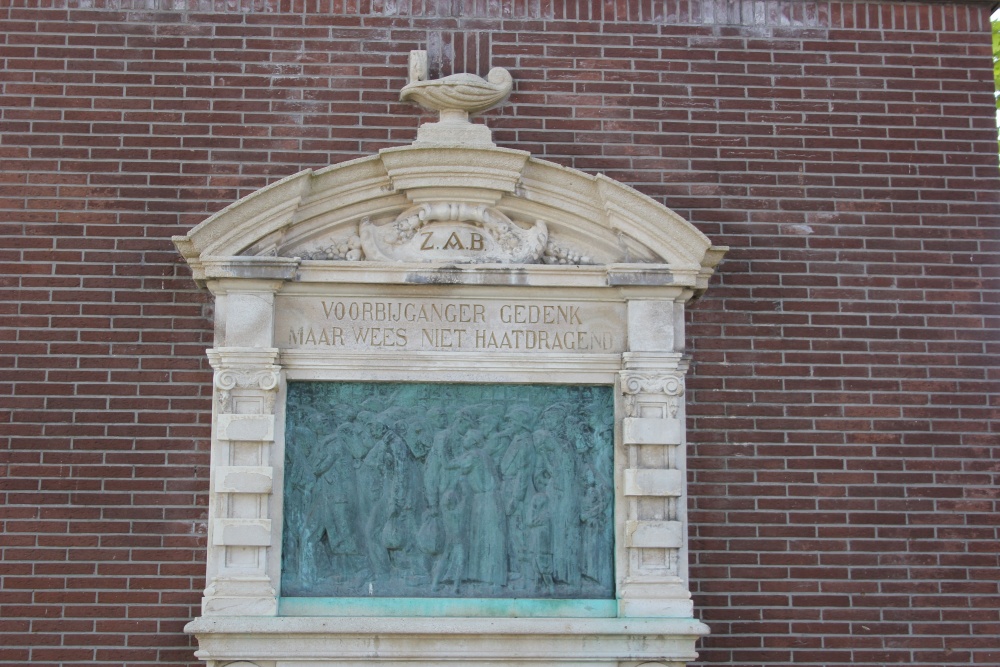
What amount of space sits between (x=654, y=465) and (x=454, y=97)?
2682 mm

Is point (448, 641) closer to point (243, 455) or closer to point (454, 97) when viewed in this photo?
point (243, 455)

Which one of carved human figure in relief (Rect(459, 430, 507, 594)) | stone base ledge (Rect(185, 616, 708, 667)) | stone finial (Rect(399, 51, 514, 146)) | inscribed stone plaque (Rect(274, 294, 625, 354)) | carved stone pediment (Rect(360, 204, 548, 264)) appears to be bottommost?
stone base ledge (Rect(185, 616, 708, 667))

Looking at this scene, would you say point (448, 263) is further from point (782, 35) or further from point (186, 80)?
point (782, 35)

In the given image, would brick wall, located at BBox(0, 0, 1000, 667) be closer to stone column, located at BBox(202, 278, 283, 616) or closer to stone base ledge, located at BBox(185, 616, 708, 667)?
stone column, located at BBox(202, 278, 283, 616)

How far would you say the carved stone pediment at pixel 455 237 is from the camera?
26.0 ft

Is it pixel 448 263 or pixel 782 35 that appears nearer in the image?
pixel 448 263

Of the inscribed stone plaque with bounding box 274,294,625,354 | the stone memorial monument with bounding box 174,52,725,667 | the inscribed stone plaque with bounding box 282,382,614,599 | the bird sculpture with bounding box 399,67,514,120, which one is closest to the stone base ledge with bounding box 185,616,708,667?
the stone memorial monument with bounding box 174,52,725,667

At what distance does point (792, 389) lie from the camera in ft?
26.2

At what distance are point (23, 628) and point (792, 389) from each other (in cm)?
496

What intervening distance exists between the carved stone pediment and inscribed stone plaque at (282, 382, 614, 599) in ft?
2.73

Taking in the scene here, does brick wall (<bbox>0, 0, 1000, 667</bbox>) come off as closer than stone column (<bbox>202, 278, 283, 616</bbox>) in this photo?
No

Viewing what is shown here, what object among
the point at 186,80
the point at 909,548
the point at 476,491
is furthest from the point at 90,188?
the point at 909,548

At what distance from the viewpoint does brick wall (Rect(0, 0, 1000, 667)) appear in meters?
7.66

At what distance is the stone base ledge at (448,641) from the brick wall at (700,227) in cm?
40
